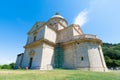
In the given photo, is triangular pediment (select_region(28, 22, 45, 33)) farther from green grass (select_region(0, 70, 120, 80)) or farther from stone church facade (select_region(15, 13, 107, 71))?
green grass (select_region(0, 70, 120, 80))

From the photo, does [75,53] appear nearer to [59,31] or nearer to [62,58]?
[62,58]

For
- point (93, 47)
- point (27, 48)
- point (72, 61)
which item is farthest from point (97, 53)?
point (27, 48)

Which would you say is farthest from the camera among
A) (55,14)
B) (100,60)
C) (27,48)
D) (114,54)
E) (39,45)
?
(114,54)

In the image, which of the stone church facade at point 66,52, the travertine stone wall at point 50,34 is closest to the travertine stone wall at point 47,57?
the stone church facade at point 66,52

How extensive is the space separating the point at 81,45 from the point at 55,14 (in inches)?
645

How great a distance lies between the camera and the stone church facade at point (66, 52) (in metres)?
19.0

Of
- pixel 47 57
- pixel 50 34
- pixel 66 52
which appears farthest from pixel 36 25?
pixel 66 52

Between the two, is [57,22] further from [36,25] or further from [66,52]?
[66,52]

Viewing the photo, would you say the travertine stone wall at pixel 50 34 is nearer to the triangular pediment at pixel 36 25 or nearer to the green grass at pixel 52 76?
the triangular pediment at pixel 36 25

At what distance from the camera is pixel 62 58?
22.0 m

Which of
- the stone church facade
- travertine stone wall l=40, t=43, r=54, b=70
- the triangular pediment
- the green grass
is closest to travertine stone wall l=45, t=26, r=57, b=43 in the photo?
the stone church facade

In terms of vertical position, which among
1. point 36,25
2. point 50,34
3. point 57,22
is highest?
point 57,22

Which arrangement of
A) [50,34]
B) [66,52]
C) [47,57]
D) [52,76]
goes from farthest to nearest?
[50,34], [66,52], [47,57], [52,76]

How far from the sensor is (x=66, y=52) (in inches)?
863
